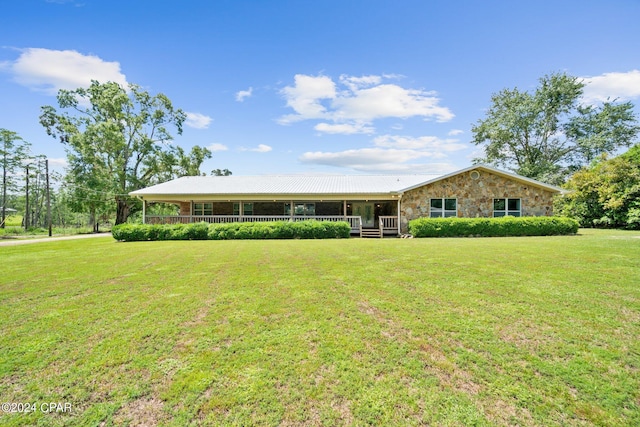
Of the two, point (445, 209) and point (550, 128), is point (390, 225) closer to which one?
point (445, 209)

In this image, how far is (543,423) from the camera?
2043 mm

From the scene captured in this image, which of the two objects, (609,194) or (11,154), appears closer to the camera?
(609,194)

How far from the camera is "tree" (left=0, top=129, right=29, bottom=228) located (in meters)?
30.0

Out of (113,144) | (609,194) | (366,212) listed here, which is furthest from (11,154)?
(609,194)

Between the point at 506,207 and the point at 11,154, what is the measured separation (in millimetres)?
46708

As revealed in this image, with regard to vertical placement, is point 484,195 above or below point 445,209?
above

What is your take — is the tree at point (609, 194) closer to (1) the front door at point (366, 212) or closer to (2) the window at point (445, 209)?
(2) the window at point (445, 209)

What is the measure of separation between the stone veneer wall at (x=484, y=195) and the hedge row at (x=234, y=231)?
205 inches

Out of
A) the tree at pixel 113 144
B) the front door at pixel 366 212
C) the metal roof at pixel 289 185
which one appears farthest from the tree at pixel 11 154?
the front door at pixel 366 212

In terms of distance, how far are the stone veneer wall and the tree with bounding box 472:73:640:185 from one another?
1486cm

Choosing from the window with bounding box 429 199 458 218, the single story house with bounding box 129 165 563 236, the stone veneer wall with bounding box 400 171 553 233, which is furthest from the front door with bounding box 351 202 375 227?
the window with bounding box 429 199 458 218

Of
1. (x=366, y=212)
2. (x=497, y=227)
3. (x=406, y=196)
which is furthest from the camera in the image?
(x=366, y=212)

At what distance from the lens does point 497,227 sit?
595 inches

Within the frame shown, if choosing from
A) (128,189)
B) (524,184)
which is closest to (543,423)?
(524,184)
